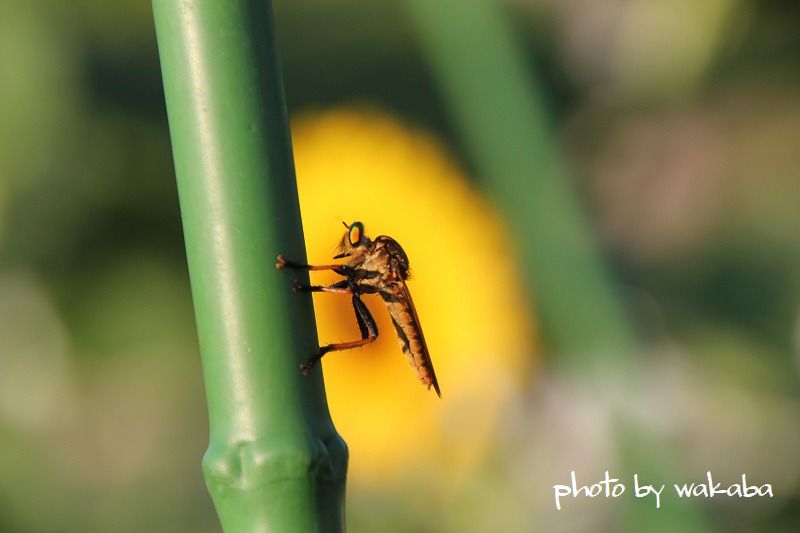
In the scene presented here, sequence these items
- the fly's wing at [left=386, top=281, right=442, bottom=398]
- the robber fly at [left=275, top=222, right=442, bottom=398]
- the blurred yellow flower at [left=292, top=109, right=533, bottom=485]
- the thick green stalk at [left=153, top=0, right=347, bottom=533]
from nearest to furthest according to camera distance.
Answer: the thick green stalk at [left=153, top=0, right=347, bottom=533] → the robber fly at [left=275, top=222, right=442, bottom=398] → the fly's wing at [left=386, top=281, right=442, bottom=398] → the blurred yellow flower at [left=292, top=109, right=533, bottom=485]

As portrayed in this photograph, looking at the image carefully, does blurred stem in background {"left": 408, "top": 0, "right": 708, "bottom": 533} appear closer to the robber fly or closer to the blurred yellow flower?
the blurred yellow flower

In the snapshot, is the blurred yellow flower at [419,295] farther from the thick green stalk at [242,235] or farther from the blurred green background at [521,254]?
the thick green stalk at [242,235]

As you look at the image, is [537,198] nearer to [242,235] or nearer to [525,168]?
[525,168]


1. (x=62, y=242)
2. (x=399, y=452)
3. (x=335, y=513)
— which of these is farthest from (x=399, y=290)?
(x=62, y=242)

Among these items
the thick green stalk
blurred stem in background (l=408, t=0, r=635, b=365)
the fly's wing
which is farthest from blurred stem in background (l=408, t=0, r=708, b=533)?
the thick green stalk

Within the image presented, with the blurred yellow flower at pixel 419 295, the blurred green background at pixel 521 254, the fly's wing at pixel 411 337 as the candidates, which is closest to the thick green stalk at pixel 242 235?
the fly's wing at pixel 411 337

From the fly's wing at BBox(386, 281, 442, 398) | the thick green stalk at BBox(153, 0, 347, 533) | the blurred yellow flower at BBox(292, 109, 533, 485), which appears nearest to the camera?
the thick green stalk at BBox(153, 0, 347, 533)

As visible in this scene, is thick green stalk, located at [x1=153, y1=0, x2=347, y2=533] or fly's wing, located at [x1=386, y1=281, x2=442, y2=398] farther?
fly's wing, located at [x1=386, y1=281, x2=442, y2=398]
